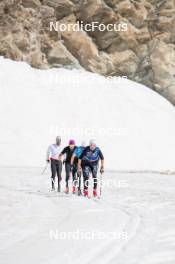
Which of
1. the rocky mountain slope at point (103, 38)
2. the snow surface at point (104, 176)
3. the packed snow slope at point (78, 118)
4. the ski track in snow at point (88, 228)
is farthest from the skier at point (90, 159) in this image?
the rocky mountain slope at point (103, 38)

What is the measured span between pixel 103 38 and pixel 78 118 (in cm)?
1717

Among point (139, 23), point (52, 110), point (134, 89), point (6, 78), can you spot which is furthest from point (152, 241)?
point (139, 23)

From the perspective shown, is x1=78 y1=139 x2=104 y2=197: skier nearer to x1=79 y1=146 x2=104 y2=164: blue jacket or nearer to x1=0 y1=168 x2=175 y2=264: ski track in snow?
x1=79 y1=146 x2=104 y2=164: blue jacket

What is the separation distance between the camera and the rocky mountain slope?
4294cm

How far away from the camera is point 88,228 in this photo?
710cm

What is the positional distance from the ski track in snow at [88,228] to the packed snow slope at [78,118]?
56.8 feet

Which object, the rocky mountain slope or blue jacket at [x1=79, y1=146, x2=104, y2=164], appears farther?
the rocky mountain slope

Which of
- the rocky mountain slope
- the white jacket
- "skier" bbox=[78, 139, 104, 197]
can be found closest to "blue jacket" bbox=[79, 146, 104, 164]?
"skier" bbox=[78, 139, 104, 197]

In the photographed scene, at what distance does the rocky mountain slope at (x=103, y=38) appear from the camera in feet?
141

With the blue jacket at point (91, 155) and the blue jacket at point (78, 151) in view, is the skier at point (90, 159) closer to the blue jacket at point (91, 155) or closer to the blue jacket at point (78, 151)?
the blue jacket at point (91, 155)

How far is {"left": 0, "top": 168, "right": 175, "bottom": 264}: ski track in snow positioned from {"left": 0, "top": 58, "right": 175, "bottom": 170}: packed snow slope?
1732 cm

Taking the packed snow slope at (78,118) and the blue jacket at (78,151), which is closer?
the blue jacket at (78,151)

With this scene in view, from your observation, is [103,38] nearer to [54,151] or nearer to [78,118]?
[78,118]

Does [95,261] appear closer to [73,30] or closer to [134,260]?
[134,260]
